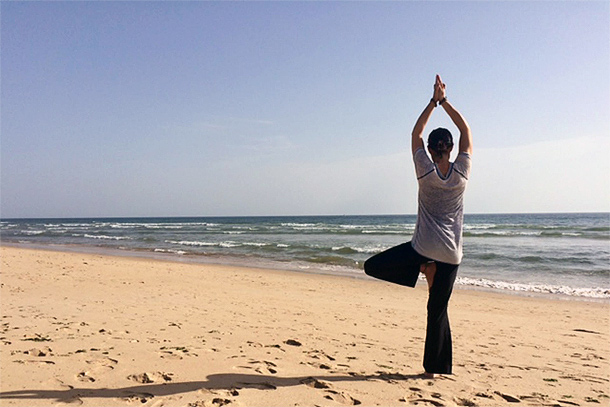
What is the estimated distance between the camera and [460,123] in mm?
3205

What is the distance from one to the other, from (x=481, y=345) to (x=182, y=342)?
3.26 meters

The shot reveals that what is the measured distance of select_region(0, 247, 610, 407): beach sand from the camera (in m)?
2.96

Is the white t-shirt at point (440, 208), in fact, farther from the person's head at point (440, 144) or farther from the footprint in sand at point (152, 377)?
the footprint in sand at point (152, 377)

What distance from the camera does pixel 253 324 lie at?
17.5 feet

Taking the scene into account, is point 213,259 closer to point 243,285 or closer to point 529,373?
point 243,285

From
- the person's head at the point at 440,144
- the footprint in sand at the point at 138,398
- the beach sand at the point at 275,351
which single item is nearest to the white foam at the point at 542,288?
the beach sand at the point at 275,351

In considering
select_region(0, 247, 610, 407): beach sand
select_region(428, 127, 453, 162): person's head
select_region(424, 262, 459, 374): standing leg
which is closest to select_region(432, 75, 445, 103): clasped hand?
select_region(428, 127, 453, 162): person's head

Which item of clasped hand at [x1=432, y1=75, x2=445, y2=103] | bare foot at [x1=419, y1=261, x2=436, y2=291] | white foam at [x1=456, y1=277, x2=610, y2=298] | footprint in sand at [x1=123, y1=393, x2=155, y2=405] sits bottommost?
white foam at [x1=456, y1=277, x2=610, y2=298]

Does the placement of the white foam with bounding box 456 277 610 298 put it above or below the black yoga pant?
below

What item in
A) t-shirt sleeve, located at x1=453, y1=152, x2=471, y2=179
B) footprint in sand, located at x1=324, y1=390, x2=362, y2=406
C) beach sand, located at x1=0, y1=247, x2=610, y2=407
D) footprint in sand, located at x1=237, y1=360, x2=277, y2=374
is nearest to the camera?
footprint in sand, located at x1=324, y1=390, x2=362, y2=406

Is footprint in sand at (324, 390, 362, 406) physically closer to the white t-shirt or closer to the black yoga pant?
the black yoga pant

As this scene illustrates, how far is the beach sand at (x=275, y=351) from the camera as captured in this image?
9.70 ft

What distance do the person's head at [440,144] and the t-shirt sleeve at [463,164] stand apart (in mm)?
87

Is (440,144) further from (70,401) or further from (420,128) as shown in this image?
(70,401)
